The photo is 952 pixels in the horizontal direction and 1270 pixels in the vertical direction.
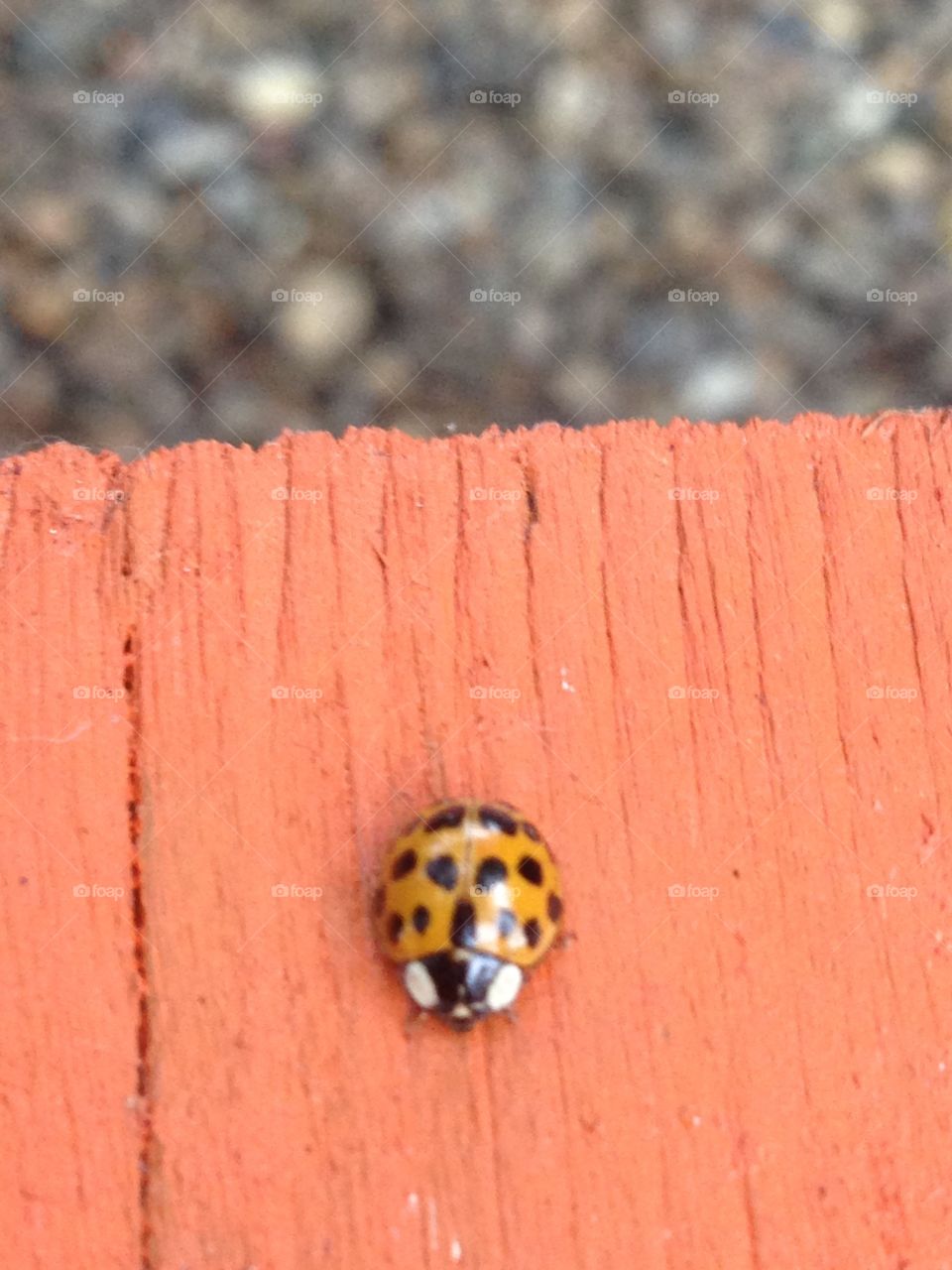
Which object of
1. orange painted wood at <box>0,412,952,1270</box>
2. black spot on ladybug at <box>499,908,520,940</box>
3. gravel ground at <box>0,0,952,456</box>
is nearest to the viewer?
orange painted wood at <box>0,412,952,1270</box>

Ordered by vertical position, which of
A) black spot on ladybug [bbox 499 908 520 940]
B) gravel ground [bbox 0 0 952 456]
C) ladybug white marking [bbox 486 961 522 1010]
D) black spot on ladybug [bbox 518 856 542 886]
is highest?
gravel ground [bbox 0 0 952 456]

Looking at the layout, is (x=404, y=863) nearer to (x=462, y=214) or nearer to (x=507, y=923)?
(x=507, y=923)

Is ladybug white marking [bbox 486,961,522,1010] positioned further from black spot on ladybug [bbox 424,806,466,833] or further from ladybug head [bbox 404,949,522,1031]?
black spot on ladybug [bbox 424,806,466,833]

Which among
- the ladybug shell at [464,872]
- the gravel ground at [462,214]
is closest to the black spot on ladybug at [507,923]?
the ladybug shell at [464,872]

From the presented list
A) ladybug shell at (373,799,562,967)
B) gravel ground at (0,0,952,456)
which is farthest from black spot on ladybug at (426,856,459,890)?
gravel ground at (0,0,952,456)

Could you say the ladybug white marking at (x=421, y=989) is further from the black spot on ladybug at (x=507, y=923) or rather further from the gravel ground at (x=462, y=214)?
the gravel ground at (x=462, y=214)

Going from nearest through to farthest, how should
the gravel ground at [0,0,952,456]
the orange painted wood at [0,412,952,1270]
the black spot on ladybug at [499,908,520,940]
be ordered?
the orange painted wood at [0,412,952,1270]
the black spot on ladybug at [499,908,520,940]
the gravel ground at [0,0,952,456]
